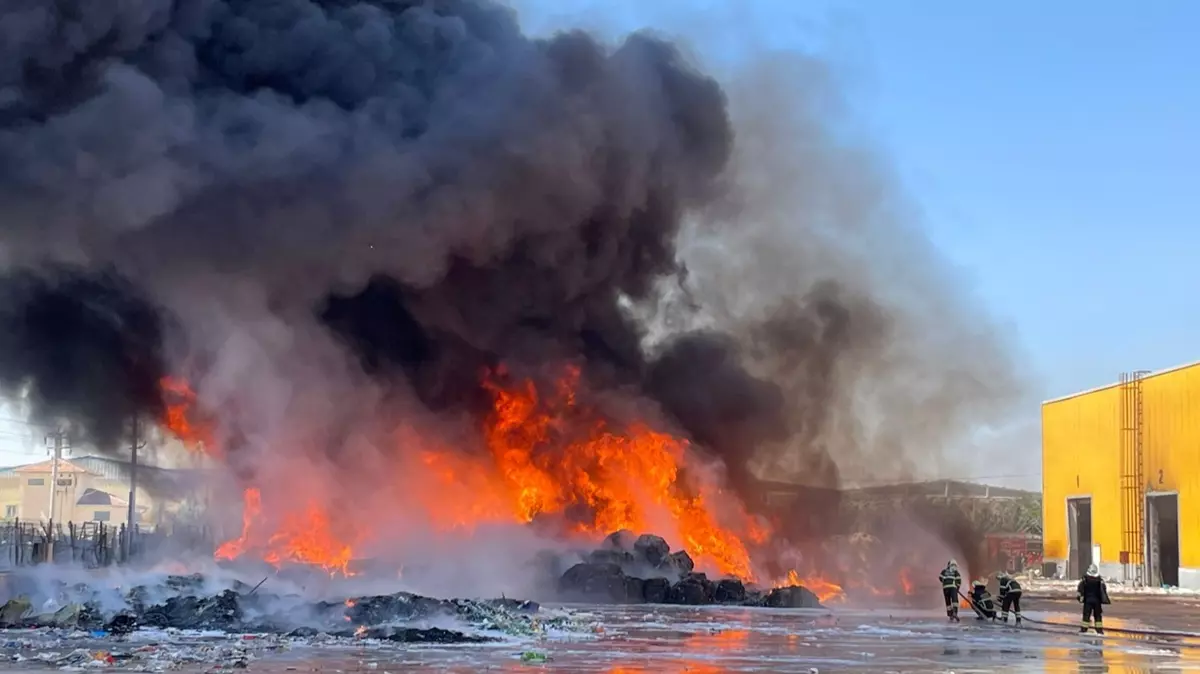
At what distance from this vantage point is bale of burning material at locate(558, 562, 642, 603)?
44750mm

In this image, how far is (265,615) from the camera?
94.0 feet

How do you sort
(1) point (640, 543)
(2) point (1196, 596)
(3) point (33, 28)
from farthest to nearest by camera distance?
(2) point (1196, 596), (1) point (640, 543), (3) point (33, 28)

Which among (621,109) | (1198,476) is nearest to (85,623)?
(621,109)

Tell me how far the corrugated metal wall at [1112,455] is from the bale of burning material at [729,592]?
24384 mm

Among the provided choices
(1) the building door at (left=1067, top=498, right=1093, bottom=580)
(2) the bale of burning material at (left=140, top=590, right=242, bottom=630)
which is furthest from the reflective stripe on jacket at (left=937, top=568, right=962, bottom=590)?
(1) the building door at (left=1067, top=498, right=1093, bottom=580)

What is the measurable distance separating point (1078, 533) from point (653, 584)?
3762 centimetres

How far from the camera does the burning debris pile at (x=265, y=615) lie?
27.0 meters

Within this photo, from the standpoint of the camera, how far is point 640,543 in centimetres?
4638

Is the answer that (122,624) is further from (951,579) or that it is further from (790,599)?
(790,599)

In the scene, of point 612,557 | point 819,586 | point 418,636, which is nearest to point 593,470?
point 612,557

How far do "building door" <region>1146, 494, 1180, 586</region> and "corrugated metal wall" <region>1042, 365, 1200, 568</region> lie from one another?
41.6 inches

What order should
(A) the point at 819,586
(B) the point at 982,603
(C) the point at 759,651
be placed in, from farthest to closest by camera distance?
(A) the point at 819,586 → (B) the point at 982,603 → (C) the point at 759,651

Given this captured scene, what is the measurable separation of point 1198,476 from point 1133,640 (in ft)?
110

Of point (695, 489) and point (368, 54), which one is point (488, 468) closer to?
point (695, 489)
